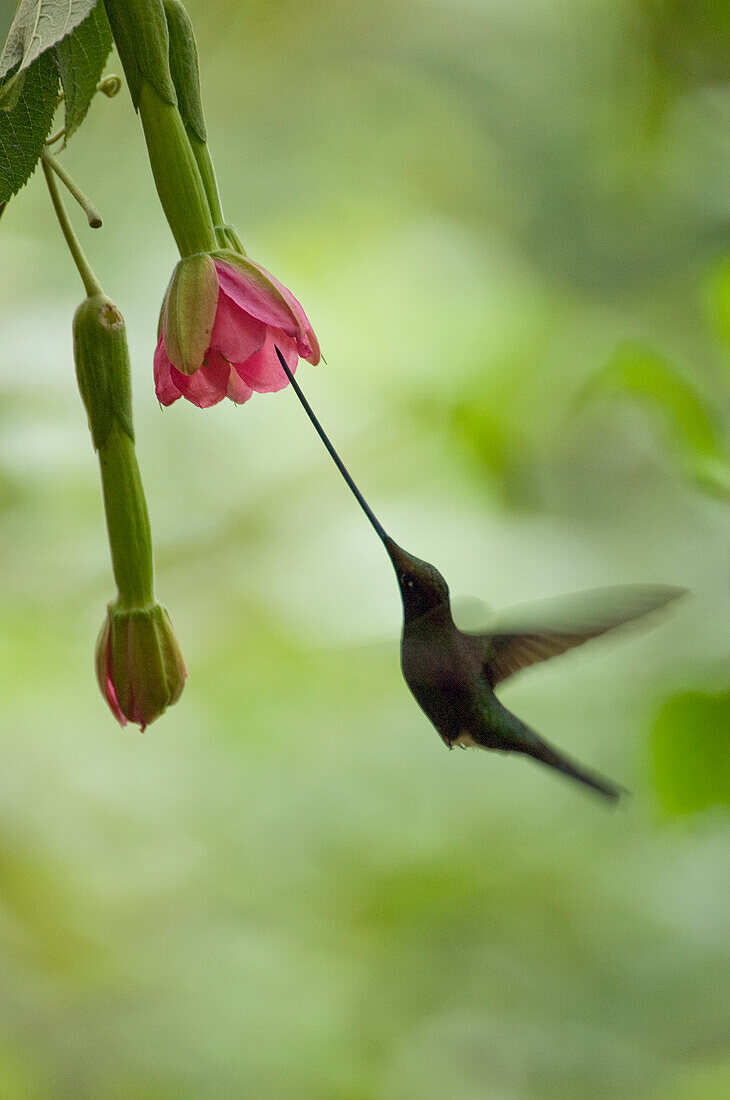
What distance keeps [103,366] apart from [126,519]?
0.09 metres

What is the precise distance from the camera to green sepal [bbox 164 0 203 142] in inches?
19.9

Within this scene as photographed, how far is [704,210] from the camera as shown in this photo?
1.81 metres

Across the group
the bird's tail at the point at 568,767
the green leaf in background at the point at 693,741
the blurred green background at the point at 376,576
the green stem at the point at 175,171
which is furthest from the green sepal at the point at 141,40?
the blurred green background at the point at 376,576

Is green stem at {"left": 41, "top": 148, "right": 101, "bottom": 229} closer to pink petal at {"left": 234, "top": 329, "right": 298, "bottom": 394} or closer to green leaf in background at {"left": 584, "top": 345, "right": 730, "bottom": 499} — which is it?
pink petal at {"left": 234, "top": 329, "right": 298, "bottom": 394}

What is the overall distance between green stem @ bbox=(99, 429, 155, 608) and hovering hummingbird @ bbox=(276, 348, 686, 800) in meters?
0.12

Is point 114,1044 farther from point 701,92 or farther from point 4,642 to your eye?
point 701,92

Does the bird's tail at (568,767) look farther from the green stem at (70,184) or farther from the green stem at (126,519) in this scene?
the green stem at (70,184)

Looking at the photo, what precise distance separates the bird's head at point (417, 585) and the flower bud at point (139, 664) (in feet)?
0.45

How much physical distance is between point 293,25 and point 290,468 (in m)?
0.85

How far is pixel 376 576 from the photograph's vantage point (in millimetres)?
1513

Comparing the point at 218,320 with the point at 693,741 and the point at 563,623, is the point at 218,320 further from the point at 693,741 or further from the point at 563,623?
the point at 693,741

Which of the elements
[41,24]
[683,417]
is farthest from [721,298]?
[41,24]

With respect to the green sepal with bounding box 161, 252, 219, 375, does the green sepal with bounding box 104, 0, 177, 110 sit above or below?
above

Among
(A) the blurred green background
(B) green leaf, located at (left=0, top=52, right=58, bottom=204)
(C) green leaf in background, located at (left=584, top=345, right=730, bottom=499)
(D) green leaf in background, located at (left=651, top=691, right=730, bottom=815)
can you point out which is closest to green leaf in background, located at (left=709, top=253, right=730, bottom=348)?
(C) green leaf in background, located at (left=584, top=345, right=730, bottom=499)
